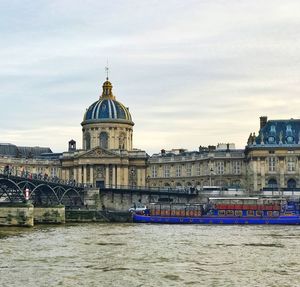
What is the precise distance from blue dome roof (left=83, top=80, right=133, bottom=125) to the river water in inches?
3524

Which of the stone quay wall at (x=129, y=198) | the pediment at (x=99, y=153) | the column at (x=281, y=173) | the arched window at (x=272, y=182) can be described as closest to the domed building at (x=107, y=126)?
the pediment at (x=99, y=153)

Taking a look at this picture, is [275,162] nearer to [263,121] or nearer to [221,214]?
[263,121]

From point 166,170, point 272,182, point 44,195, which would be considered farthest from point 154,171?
point 44,195

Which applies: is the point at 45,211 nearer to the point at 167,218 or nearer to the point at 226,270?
the point at 167,218

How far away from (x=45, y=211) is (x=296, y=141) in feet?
212

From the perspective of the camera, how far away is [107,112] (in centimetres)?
17375

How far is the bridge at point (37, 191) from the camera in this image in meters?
101

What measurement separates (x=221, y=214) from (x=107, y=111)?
62984 mm

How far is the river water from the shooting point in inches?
1907

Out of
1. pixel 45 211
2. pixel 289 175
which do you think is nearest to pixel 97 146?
pixel 289 175

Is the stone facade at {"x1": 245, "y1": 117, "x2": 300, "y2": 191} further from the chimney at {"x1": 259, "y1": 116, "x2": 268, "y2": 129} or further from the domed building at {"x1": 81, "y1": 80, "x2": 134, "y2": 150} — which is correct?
the domed building at {"x1": 81, "y1": 80, "x2": 134, "y2": 150}

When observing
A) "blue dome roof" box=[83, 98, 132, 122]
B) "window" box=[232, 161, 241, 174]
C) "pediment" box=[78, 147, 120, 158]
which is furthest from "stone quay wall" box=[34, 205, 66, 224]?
"window" box=[232, 161, 241, 174]

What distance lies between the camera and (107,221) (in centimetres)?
12269

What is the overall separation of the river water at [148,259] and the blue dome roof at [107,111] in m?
89.7
